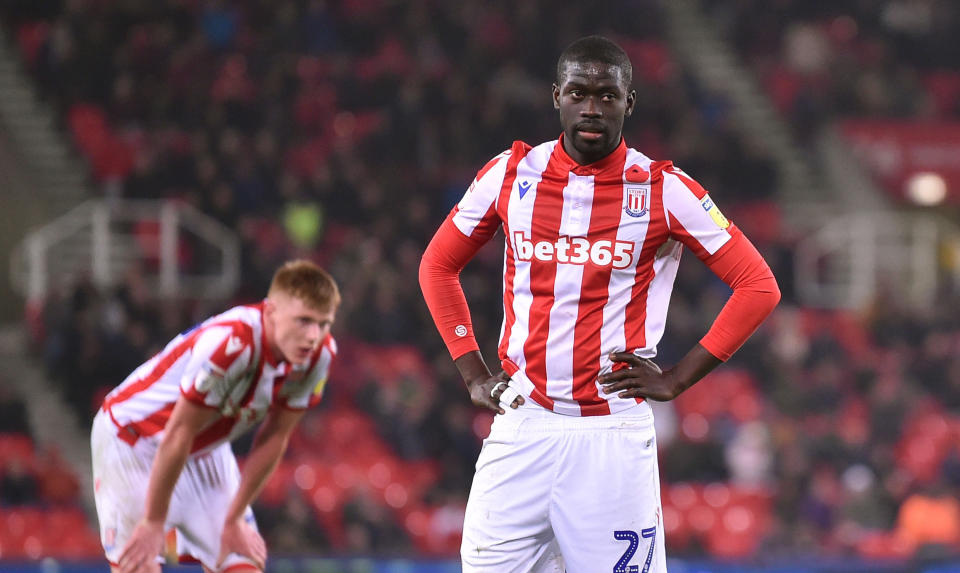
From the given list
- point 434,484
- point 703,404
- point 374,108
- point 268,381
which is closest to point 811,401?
point 703,404

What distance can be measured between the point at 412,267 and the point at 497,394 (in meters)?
7.99

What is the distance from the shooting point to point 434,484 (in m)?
10.7

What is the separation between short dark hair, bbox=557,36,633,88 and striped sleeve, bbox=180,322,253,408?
1.48 metres

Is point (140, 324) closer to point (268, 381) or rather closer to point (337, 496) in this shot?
point (337, 496)

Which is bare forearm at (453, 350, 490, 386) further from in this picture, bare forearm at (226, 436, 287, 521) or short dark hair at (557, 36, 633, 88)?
bare forearm at (226, 436, 287, 521)

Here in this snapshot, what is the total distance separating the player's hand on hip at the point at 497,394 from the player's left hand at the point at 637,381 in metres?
0.29

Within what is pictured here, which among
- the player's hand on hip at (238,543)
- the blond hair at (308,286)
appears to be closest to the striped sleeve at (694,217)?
the blond hair at (308,286)

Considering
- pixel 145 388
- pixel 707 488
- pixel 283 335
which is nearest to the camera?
pixel 283 335

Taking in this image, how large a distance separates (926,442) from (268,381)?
8448 millimetres

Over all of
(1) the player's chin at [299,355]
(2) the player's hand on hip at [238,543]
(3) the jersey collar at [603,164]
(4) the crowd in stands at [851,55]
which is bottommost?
(2) the player's hand on hip at [238,543]

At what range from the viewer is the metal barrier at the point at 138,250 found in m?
12.1

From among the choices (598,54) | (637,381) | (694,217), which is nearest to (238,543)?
(637,381)

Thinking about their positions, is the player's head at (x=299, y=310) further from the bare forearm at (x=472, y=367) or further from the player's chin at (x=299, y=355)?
the bare forearm at (x=472, y=367)

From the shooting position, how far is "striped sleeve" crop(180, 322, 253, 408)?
14.4 ft
